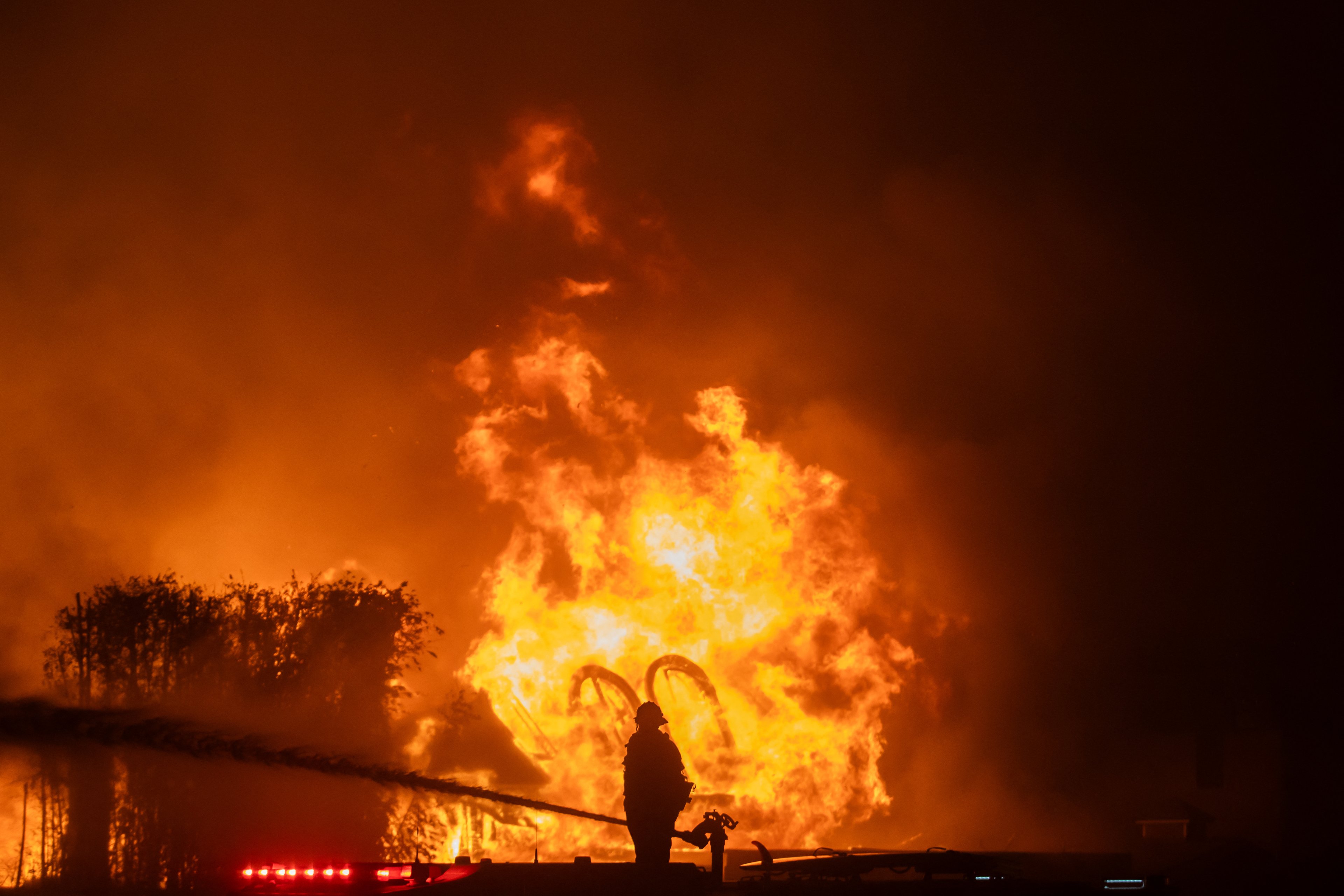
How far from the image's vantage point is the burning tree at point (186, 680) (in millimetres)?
30500

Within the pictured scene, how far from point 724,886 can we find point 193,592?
27.5 metres

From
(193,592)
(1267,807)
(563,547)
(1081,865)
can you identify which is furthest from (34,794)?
(1267,807)

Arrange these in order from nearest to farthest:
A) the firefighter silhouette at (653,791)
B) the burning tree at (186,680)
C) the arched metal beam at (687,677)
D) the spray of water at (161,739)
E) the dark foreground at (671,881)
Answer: the spray of water at (161,739) → the dark foreground at (671,881) → the firefighter silhouette at (653,791) → the burning tree at (186,680) → the arched metal beam at (687,677)

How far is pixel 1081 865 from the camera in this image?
72.5 ft

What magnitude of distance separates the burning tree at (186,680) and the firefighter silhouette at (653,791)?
1749 centimetres

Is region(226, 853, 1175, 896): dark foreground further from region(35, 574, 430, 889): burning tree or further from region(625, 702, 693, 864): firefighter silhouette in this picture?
region(35, 574, 430, 889): burning tree

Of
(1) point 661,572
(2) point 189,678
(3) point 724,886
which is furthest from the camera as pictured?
(1) point 661,572

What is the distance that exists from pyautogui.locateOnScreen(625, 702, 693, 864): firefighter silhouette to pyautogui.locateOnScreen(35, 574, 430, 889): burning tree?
17.5m

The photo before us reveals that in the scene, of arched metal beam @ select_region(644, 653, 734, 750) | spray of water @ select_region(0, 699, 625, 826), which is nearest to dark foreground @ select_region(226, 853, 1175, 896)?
spray of water @ select_region(0, 699, 625, 826)

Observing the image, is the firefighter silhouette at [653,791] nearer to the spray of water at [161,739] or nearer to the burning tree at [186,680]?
the spray of water at [161,739]

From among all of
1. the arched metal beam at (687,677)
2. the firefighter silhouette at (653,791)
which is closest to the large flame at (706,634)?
the arched metal beam at (687,677)

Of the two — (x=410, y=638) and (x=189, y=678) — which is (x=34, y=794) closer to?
(x=189, y=678)

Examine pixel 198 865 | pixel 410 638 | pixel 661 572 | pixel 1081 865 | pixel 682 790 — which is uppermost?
pixel 661 572

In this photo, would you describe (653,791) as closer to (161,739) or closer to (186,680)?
(161,739)
